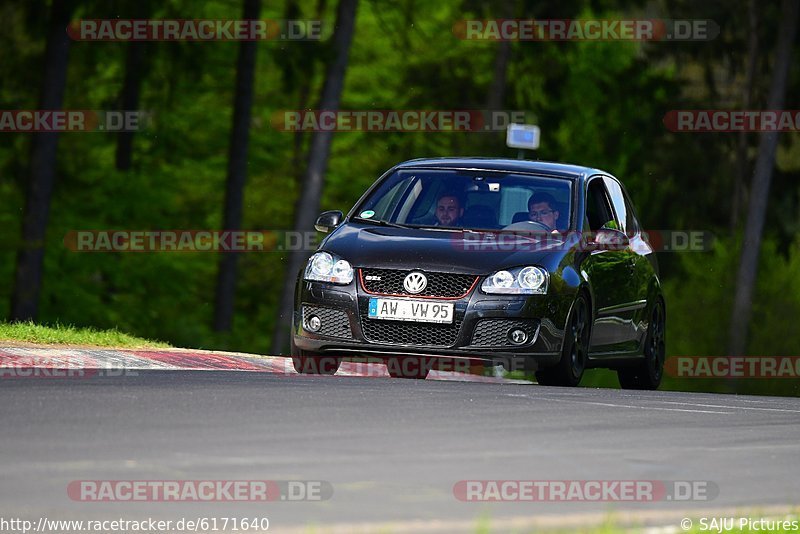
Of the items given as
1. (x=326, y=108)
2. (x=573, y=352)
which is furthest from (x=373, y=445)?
(x=326, y=108)

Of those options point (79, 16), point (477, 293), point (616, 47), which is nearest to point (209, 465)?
point (477, 293)

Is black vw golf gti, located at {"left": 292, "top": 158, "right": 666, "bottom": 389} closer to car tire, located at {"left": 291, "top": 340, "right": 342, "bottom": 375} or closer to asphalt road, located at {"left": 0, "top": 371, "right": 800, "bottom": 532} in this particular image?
car tire, located at {"left": 291, "top": 340, "right": 342, "bottom": 375}

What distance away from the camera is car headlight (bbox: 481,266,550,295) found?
15.0 meters

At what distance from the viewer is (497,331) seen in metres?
15.0

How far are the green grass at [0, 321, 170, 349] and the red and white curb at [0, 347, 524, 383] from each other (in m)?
0.77

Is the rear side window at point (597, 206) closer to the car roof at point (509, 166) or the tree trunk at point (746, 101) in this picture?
the car roof at point (509, 166)

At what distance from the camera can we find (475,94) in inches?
2056

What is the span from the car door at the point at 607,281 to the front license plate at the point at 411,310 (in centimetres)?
145

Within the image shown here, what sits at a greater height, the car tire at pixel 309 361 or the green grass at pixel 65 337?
the car tire at pixel 309 361

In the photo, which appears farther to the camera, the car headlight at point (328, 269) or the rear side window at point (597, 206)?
the rear side window at point (597, 206)

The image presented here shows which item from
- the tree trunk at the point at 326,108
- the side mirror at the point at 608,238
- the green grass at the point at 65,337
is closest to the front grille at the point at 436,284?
the side mirror at the point at 608,238

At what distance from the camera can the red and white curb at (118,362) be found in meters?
14.5

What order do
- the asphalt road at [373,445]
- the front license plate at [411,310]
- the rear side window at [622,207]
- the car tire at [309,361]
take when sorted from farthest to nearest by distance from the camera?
1. the rear side window at [622,207]
2. the car tire at [309,361]
3. the front license plate at [411,310]
4. the asphalt road at [373,445]

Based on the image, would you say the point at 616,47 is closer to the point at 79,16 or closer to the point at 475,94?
the point at 475,94
